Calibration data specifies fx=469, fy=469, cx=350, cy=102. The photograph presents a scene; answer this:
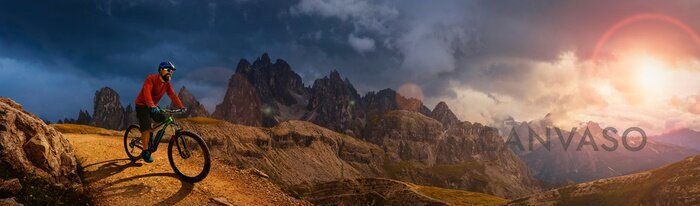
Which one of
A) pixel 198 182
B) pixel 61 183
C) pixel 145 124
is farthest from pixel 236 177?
pixel 61 183

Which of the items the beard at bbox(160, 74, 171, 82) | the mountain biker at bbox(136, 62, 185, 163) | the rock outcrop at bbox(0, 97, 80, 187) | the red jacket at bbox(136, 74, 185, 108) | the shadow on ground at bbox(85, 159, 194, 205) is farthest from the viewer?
the beard at bbox(160, 74, 171, 82)

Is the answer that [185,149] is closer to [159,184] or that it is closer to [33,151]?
[159,184]

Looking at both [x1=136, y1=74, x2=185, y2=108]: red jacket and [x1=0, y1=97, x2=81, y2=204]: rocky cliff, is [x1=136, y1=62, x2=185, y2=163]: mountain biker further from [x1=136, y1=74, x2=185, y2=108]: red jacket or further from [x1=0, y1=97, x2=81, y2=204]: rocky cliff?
[x1=0, y1=97, x2=81, y2=204]: rocky cliff

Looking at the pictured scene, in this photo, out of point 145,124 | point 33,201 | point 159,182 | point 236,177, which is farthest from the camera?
point 236,177

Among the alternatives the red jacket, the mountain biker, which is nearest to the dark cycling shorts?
the mountain biker

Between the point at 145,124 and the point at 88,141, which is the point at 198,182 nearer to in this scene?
the point at 145,124

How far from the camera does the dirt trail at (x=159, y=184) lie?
16812mm

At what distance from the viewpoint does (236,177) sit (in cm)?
2192

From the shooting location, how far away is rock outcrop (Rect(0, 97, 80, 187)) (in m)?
15.9

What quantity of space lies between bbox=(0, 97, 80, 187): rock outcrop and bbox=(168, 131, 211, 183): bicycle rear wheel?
3.63 m

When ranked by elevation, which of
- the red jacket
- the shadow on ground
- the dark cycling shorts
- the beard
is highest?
the beard

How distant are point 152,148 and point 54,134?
146 inches

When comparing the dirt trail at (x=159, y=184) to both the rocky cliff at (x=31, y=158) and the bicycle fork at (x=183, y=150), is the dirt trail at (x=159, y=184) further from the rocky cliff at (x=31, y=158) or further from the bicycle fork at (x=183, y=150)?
the bicycle fork at (x=183, y=150)

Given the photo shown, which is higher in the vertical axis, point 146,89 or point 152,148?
point 146,89
